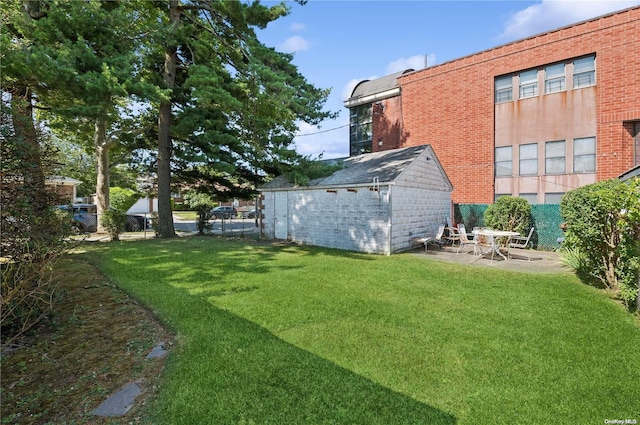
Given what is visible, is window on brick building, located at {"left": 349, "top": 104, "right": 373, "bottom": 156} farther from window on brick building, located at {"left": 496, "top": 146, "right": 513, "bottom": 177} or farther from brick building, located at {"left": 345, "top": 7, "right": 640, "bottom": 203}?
window on brick building, located at {"left": 496, "top": 146, "right": 513, "bottom": 177}

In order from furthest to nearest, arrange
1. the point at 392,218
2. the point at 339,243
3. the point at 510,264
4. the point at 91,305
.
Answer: the point at 339,243 → the point at 392,218 → the point at 510,264 → the point at 91,305

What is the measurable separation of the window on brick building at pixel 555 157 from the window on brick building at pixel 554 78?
256 cm

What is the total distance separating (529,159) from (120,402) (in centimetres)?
1866

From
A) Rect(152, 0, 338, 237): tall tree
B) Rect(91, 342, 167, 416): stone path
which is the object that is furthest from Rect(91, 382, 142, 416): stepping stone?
Rect(152, 0, 338, 237): tall tree

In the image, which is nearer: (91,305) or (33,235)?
(33,235)

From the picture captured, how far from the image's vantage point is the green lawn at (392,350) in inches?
111

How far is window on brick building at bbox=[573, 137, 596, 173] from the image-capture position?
1422cm

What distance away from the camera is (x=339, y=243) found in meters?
13.1

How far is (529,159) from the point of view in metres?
16.0

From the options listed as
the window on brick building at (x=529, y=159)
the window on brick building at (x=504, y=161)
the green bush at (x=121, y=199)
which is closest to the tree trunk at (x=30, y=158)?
the window on brick building at (x=504, y=161)

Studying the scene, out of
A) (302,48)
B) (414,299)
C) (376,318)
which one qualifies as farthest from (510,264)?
(302,48)

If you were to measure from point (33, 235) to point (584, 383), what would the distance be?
268 inches

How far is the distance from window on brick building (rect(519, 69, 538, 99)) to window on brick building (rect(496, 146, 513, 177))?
273 cm

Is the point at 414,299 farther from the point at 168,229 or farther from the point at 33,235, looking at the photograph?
the point at 168,229
